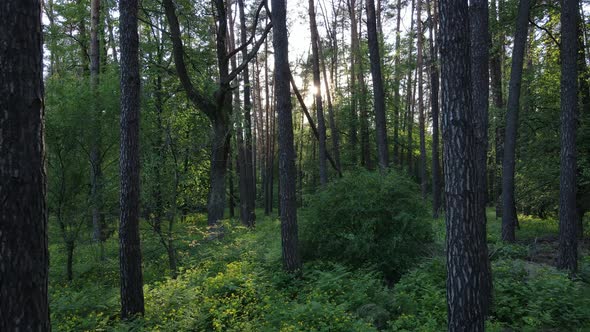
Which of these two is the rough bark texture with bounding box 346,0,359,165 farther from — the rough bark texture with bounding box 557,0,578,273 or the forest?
the rough bark texture with bounding box 557,0,578,273

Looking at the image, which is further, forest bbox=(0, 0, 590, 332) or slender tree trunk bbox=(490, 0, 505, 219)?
slender tree trunk bbox=(490, 0, 505, 219)

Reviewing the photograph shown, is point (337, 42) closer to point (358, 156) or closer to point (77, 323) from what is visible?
point (358, 156)

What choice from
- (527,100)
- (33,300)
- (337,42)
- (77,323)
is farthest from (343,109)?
(33,300)

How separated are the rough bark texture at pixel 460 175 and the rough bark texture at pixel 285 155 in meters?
4.34

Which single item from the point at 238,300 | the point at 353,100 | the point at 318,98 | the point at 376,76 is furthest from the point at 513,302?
the point at 353,100

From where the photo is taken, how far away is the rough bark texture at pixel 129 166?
20.9ft

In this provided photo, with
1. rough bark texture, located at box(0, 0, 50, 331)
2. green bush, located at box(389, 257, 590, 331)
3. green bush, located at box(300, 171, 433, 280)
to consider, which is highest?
rough bark texture, located at box(0, 0, 50, 331)

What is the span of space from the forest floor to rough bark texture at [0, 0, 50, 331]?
3.48 m

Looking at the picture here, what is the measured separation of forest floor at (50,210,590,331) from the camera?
5844 mm

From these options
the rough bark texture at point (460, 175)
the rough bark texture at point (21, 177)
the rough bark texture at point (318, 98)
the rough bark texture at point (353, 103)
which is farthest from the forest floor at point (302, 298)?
the rough bark texture at point (353, 103)

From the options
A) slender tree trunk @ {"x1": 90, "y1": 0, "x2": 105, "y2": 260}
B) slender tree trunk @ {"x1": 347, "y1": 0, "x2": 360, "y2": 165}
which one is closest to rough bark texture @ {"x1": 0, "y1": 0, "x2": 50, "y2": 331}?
slender tree trunk @ {"x1": 90, "y1": 0, "x2": 105, "y2": 260}

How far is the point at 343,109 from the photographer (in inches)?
935

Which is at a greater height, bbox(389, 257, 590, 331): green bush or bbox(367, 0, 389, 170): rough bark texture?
bbox(367, 0, 389, 170): rough bark texture

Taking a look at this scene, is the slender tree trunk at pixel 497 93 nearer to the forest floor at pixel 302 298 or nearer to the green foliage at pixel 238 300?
the forest floor at pixel 302 298
